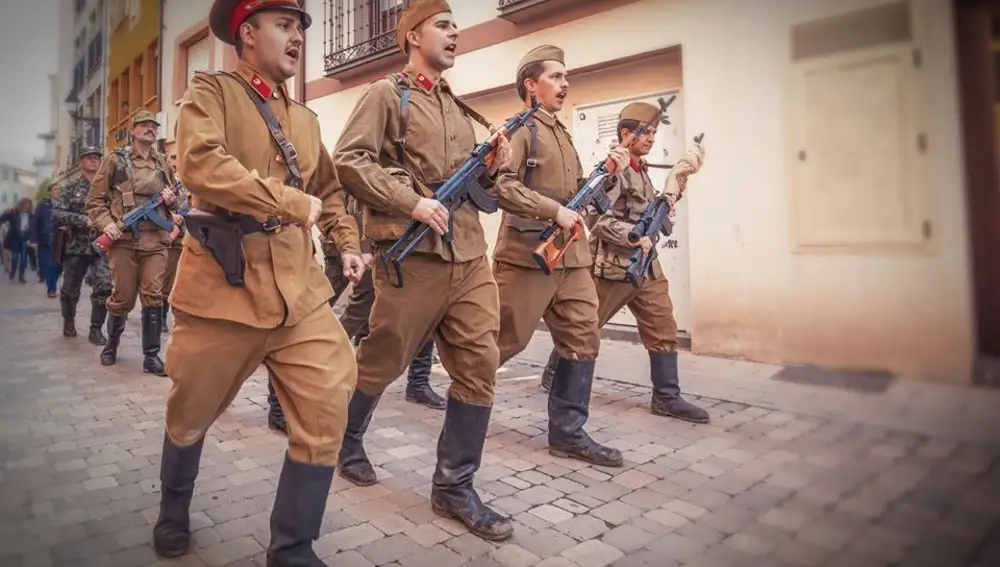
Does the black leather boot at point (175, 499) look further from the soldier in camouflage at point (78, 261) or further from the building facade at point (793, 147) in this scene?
the soldier in camouflage at point (78, 261)

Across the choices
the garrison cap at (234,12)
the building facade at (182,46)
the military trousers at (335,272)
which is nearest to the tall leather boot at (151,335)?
the military trousers at (335,272)

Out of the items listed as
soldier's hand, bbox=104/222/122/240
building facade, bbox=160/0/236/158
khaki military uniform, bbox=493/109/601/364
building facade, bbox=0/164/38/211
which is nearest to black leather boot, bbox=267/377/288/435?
A: khaki military uniform, bbox=493/109/601/364

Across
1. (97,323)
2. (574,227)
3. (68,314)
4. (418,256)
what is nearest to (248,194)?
(418,256)

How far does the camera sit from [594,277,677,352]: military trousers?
4230mm

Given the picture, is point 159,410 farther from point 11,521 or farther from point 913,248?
point 913,248

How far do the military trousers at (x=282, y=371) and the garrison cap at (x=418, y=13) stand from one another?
4.66ft

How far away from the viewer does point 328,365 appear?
85.2 inches

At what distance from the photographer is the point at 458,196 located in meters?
2.79

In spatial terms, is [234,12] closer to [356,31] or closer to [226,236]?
[226,236]

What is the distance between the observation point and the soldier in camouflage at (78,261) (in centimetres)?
663

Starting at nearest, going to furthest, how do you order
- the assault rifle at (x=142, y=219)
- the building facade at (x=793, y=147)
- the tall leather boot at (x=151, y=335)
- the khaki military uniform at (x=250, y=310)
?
the building facade at (x=793, y=147) < the khaki military uniform at (x=250, y=310) < the assault rifle at (x=142, y=219) < the tall leather boot at (x=151, y=335)

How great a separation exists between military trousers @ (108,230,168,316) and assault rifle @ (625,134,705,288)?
401cm

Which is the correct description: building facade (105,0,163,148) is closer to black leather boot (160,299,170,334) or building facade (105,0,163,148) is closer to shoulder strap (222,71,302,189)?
shoulder strap (222,71,302,189)

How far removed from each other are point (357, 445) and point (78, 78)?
198 centimetres
